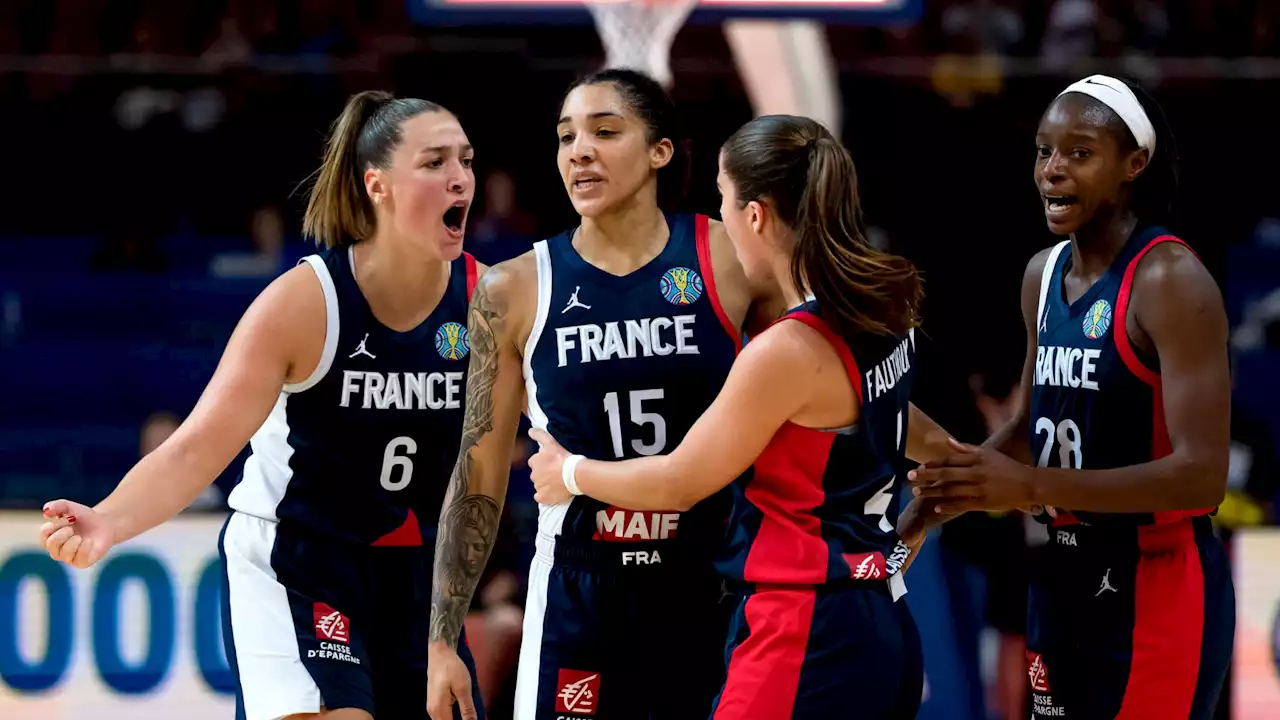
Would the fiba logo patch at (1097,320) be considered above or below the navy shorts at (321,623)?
above

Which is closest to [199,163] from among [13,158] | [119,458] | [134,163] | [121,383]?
[134,163]

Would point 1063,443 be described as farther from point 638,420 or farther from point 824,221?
point 638,420

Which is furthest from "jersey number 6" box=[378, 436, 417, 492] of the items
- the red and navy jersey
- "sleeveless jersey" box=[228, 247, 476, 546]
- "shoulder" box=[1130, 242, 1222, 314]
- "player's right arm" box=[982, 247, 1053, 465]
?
"shoulder" box=[1130, 242, 1222, 314]

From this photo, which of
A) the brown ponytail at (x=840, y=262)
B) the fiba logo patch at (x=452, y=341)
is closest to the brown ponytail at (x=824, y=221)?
the brown ponytail at (x=840, y=262)

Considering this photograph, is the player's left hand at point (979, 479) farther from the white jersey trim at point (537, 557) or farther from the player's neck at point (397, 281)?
the player's neck at point (397, 281)

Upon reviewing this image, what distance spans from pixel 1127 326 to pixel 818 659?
125 centimetres

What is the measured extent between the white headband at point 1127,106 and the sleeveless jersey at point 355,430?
2.01 metres

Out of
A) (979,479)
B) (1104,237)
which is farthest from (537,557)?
(1104,237)

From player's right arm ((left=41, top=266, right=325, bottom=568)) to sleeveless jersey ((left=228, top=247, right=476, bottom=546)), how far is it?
0.07 meters

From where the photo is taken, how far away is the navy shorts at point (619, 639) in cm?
412

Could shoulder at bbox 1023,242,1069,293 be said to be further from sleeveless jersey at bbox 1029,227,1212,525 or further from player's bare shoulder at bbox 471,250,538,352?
player's bare shoulder at bbox 471,250,538,352

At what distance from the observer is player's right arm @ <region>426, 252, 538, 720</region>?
427cm

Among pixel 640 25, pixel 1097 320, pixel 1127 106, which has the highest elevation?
pixel 640 25

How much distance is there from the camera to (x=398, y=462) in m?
4.62
